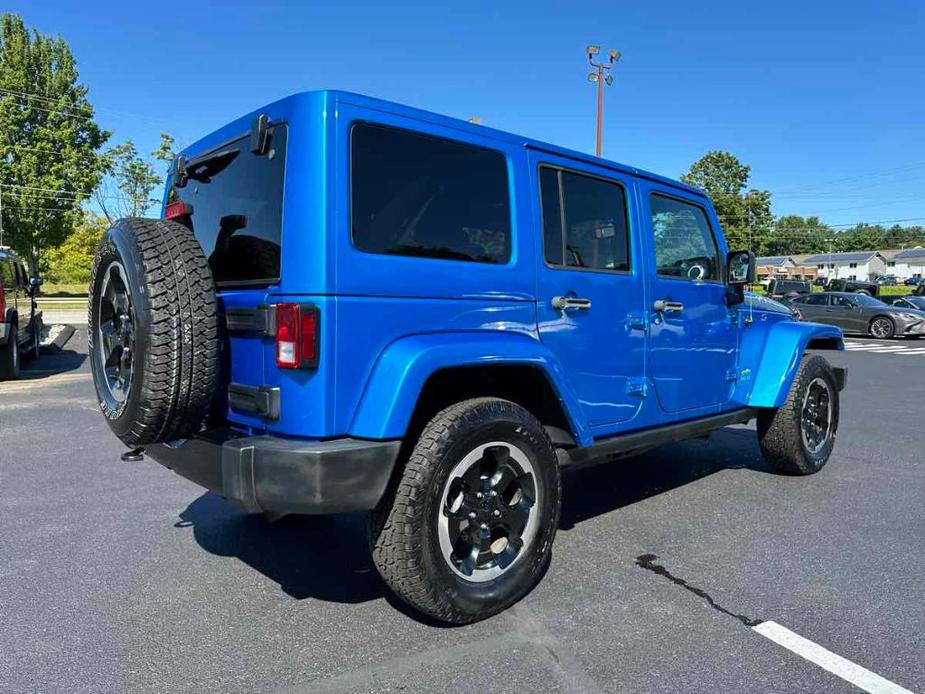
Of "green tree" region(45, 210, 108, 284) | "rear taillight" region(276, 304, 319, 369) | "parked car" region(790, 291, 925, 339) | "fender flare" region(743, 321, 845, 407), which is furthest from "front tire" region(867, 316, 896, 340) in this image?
"green tree" region(45, 210, 108, 284)

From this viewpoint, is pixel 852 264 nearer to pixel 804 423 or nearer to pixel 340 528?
pixel 804 423

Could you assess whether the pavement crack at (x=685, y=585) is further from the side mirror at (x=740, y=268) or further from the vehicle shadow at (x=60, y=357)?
the vehicle shadow at (x=60, y=357)

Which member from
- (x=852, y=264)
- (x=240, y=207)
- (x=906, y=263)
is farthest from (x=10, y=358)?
(x=852, y=264)

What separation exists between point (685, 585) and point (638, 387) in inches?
41.2

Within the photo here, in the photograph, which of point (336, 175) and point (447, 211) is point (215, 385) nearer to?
point (336, 175)

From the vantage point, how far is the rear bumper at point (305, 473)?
244 centimetres

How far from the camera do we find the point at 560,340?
129 inches

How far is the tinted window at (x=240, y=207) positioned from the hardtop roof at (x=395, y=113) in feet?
0.25

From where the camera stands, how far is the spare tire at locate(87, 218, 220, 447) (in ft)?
8.54

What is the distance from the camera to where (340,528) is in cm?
407

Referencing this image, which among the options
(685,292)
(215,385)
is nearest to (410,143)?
(215,385)

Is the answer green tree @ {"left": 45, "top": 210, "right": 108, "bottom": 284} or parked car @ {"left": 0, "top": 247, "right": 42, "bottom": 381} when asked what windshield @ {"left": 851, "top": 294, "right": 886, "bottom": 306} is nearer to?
parked car @ {"left": 0, "top": 247, "right": 42, "bottom": 381}

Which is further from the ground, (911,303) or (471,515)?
(911,303)

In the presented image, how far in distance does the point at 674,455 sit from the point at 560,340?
320 centimetres
